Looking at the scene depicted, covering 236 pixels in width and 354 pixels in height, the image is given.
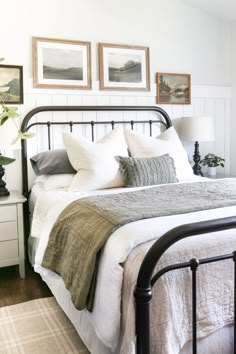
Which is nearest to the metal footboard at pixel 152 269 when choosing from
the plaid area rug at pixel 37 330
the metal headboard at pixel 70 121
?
the plaid area rug at pixel 37 330

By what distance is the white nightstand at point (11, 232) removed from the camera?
8.81ft

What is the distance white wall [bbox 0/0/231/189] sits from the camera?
10.3 feet

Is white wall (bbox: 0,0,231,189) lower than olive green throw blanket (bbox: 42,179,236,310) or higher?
higher

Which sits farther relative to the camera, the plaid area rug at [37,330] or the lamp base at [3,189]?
the lamp base at [3,189]

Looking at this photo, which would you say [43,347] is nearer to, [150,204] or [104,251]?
[104,251]

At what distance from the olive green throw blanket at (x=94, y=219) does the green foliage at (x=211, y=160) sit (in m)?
1.55

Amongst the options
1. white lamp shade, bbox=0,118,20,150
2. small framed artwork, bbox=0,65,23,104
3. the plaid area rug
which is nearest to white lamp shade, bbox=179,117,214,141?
small framed artwork, bbox=0,65,23,104

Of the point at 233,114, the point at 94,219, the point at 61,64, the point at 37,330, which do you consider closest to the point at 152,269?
the point at 94,219

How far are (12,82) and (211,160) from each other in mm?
2168

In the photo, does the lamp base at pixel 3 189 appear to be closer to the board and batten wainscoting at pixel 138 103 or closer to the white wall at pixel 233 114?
the board and batten wainscoting at pixel 138 103

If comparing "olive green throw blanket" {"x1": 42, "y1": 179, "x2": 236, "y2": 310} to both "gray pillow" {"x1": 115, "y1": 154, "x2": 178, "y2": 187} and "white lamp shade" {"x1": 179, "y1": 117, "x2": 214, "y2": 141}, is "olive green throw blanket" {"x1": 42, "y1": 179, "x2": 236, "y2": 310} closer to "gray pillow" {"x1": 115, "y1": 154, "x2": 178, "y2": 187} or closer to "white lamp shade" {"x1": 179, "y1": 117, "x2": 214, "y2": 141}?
"gray pillow" {"x1": 115, "y1": 154, "x2": 178, "y2": 187}

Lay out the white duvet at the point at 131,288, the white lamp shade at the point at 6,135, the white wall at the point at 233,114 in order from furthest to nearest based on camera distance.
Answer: the white wall at the point at 233,114 → the white lamp shade at the point at 6,135 → the white duvet at the point at 131,288

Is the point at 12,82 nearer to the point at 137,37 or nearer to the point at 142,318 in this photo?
the point at 137,37

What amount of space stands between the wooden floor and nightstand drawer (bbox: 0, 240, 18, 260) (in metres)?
0.20
